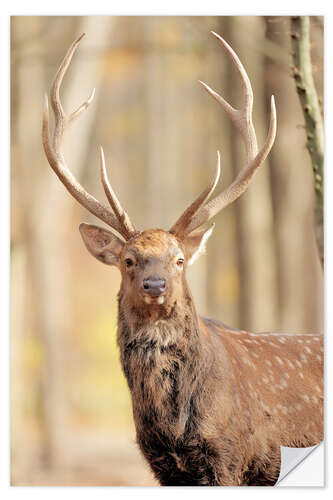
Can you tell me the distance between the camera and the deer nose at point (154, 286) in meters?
3.35

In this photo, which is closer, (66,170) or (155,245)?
(155,245)

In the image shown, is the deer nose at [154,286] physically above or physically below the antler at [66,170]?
below

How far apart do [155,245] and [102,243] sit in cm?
41

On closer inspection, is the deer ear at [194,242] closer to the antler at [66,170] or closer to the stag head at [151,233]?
the stag head at [151,233]

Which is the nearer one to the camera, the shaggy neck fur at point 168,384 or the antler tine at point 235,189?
the shaggy neck fur at point 168,384

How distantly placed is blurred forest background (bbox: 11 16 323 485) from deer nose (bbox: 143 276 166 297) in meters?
1.51

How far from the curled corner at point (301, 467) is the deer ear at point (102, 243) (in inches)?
49.5

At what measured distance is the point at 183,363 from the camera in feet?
11.6

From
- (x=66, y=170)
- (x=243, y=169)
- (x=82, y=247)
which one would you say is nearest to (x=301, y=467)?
(x=243, y=169)

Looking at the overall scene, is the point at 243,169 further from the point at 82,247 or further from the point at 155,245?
the point at 82,247
